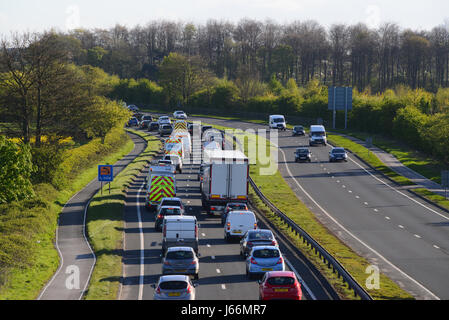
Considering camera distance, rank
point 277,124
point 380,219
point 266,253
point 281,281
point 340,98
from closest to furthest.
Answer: point 281,281 < point 266,253 < point 380,219 < point 340,98 < point 277,124

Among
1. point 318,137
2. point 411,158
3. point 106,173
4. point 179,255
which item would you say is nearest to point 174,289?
point 179,255

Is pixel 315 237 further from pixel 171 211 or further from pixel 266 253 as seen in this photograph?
pixel 266 253

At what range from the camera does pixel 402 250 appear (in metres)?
38.1

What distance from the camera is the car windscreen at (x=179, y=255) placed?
96.1 ft

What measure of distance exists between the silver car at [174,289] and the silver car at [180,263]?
519 cm

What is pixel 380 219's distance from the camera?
48125 mm

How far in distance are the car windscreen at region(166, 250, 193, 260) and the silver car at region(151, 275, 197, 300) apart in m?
5.44

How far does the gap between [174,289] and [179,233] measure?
10.2 metres

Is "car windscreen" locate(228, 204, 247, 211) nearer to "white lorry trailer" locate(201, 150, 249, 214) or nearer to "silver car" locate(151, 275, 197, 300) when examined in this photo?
"white lorry trailer" locate(201, 150, 249, 214)

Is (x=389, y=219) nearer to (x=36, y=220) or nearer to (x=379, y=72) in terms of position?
(x=36, y=220)

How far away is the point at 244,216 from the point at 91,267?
373 inches
